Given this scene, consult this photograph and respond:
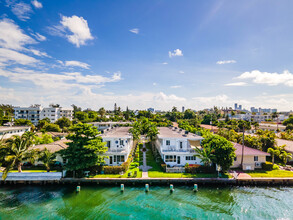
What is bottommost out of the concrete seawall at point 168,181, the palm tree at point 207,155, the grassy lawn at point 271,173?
the concrete seawall at point 168,181

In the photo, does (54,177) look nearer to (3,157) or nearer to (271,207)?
(3,157)

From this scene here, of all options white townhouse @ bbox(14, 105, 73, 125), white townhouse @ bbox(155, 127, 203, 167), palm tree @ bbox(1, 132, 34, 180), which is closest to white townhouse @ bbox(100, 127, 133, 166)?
white townhouse @ bbox(155, 127, 203, 167)

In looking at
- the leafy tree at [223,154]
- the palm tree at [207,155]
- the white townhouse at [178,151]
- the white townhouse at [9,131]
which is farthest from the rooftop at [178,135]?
the white townhouse at [9,131]

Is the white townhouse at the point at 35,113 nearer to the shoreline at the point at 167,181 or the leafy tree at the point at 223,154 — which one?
the shoreline at the point at 167,181

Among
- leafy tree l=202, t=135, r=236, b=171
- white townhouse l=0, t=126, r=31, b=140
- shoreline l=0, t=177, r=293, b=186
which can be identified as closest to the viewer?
shoreline l=0, t=177, r=293, b=186

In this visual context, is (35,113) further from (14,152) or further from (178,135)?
(178,135)

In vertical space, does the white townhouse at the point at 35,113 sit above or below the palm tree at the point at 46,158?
above

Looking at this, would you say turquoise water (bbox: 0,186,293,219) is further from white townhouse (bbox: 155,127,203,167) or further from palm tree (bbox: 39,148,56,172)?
white townhouse (bbox: 155,127,203,167)

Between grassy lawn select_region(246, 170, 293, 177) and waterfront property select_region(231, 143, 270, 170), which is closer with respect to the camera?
grassy lawn select_region(246, 170, 293, 177)
